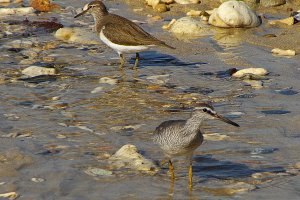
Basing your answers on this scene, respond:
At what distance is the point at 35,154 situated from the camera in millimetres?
9242

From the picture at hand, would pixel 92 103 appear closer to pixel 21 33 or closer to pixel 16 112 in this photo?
pixel 16 112

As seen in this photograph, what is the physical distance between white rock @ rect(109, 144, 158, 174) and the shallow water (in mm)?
138

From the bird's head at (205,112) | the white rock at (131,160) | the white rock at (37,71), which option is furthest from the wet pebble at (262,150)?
the white rock at (37,71)

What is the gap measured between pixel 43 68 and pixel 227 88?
11.0 feet

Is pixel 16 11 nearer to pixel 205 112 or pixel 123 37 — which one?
pixel 123 37

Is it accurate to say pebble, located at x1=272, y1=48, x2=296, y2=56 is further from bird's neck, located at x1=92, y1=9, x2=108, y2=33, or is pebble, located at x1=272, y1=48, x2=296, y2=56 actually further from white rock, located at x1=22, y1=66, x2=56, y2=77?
white rock, located at x1=22, y1=66, x2=56, y2=77

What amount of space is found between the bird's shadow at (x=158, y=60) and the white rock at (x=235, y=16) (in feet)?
6.82

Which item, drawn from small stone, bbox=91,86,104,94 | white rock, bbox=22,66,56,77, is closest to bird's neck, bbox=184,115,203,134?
small stone, bbox=91,86,104,94

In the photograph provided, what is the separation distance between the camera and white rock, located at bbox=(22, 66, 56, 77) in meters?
13.3

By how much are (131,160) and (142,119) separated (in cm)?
195

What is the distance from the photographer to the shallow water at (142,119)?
833 centimetres

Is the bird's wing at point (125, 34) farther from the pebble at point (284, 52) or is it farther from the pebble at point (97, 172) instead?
the pebble at point (97, 172)

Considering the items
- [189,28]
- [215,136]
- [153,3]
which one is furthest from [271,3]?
[215,136]

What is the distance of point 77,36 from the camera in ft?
52.3
